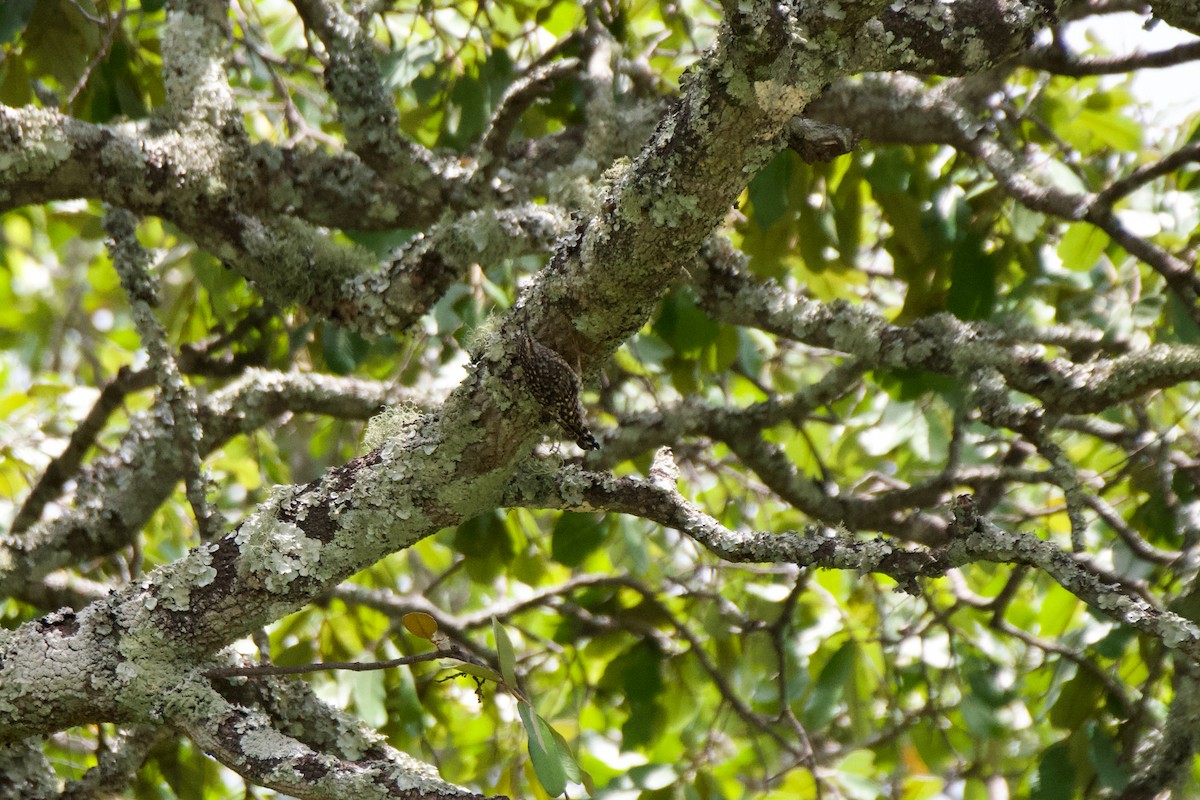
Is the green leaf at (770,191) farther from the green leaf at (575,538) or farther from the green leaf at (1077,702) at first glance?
the green leaf at (1077,702)

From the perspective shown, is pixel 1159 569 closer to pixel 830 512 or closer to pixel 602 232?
pixel 830 512

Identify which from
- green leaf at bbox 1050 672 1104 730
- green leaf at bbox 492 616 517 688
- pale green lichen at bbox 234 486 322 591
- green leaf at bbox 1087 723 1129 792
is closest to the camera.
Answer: green leaf at bbox 492 616 517 688

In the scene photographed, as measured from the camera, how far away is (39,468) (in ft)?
7.29

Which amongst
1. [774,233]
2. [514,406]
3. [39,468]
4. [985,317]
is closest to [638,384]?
[774,233]

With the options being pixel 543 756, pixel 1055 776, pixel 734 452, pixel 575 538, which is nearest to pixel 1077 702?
pixel 1055 776

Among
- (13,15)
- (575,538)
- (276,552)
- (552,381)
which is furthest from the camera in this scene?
(575,538)

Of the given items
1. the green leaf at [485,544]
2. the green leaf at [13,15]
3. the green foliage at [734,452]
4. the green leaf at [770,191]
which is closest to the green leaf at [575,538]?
the green foliage at [734,452]

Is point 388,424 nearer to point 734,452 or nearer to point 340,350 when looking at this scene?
point 340,350

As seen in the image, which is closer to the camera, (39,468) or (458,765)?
(39,468)

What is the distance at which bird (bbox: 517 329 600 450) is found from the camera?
0.96 meters

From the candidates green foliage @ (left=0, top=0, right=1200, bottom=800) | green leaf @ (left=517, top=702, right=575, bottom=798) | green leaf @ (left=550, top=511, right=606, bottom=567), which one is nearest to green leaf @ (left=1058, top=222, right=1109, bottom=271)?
green foliage @ (left=0, top=0, right=1200, bottom=800)

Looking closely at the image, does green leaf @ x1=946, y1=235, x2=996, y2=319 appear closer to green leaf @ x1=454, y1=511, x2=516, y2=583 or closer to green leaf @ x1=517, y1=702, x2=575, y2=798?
green leaf @ x1=454, y1=511, x2=516, y2=583

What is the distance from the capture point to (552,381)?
0.96m

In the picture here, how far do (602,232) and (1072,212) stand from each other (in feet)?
3.54
